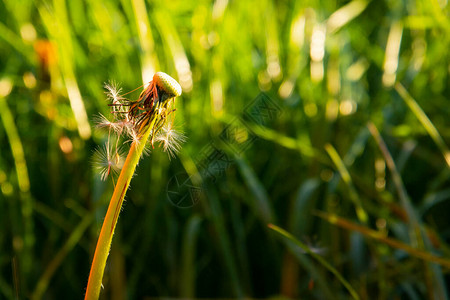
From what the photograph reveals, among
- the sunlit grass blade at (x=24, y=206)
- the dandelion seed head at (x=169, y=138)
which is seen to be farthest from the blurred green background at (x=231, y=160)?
the dandelion seed head at (x=169, y=138)

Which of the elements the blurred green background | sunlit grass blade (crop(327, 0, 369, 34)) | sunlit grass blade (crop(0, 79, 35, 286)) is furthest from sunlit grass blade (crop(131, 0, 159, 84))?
sunlit grass blade (crop(327, 0, 369, 34))

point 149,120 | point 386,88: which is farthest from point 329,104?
point 149,120

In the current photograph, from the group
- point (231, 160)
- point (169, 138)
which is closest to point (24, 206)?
point (231, 160)

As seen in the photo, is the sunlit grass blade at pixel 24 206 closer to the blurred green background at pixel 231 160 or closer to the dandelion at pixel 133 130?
the blurred green background at pixel 231 160

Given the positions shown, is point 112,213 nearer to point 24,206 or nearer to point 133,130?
point 133,130

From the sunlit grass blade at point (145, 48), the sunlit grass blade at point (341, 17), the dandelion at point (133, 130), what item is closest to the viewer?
the dandelion at point (133, 130)

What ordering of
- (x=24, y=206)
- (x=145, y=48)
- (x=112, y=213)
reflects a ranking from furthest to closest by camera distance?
1. (x=145, y=48)
2. (x=24, y=206)
3. (x=112, y=213)

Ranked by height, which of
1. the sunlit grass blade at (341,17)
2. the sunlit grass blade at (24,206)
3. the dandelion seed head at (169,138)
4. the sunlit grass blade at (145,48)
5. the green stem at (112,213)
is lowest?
the green stem at (112,213)

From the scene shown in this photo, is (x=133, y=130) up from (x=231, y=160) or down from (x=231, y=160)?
down

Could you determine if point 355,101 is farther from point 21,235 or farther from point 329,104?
point 21,235

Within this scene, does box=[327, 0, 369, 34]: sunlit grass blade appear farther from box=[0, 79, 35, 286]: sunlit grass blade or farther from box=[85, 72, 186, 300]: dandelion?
box=[85, 72, 186, 300]: dandelion

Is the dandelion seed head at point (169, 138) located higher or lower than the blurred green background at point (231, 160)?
lower
